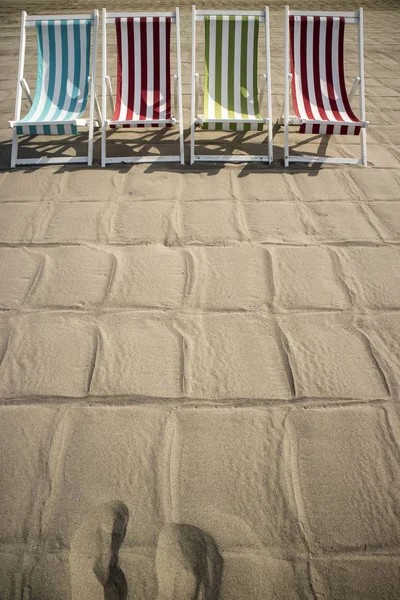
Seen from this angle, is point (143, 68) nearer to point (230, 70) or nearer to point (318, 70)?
point (230, 70)

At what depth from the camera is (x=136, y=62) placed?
4473mm

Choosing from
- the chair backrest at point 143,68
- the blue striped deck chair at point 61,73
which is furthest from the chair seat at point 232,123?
the blue striped deck chair at point 61,73

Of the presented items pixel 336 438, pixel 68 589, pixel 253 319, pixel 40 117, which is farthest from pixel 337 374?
pixel 40 117

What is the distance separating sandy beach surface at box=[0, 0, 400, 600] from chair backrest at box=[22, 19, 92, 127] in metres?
0.80

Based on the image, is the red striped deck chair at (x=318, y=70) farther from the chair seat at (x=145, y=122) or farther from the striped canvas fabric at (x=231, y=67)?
the chair seat at (x=145, y=122)

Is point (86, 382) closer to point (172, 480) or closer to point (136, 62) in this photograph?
point (172, 480)

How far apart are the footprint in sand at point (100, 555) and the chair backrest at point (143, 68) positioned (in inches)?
135

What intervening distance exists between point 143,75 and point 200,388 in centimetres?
334

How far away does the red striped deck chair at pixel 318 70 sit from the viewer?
428 centimetres

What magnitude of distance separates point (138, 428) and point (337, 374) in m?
1.03

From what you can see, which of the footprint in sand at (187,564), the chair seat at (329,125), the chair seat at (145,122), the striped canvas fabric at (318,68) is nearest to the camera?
the footprint in sand at (187,564)

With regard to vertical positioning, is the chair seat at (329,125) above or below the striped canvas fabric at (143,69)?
below

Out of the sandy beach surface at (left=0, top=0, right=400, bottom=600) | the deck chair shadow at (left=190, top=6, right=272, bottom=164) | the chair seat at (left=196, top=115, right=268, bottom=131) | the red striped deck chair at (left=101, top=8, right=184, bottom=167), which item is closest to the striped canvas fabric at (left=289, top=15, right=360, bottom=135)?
the deck chair shadow at (left=190, top=6, right=272, bottom=164)

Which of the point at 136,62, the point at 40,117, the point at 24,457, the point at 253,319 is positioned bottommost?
the point at 24,457
